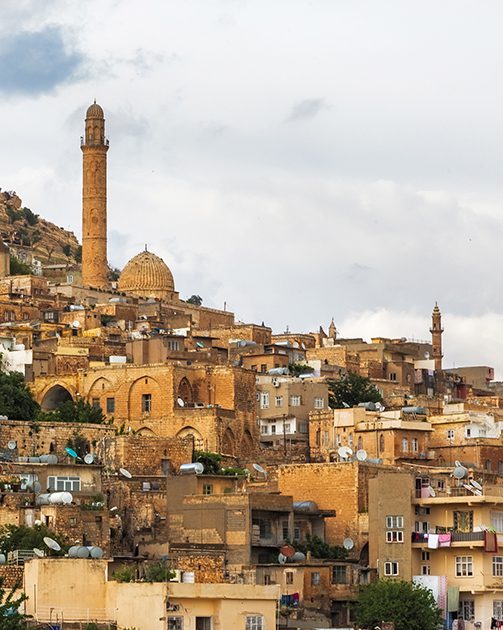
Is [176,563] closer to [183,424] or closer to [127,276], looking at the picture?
[183,424]

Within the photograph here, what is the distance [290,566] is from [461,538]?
13.2 ft

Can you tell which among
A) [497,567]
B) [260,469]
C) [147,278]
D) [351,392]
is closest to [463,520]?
[497,567]

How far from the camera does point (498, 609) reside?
1898 inches

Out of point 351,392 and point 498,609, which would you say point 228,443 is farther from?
point 498,609

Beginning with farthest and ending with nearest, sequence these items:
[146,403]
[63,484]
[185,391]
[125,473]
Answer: [185,391] → [146,403] → [125,473] → [63,484]

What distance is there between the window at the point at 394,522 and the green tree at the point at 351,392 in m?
17.2

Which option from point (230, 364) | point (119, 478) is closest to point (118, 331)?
point (230, 364)

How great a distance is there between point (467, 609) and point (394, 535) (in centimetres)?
250

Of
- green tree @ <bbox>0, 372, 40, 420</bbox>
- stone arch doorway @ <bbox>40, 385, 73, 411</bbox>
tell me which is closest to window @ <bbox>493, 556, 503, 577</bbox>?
green tree @ <bbox>0, 372, 40, 420</bbox>

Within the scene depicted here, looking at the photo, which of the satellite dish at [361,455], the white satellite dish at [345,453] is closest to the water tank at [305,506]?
the satellite dish at [361,455]

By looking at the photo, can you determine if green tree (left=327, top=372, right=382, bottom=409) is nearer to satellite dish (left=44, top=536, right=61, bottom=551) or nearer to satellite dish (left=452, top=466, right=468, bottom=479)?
satellite dish (left=452, top=466, right=468, bottom=479)

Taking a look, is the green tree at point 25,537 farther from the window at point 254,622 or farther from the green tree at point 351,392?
the green tree at point 351,392

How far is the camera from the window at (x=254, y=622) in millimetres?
39969

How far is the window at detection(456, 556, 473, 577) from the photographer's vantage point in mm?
48406
